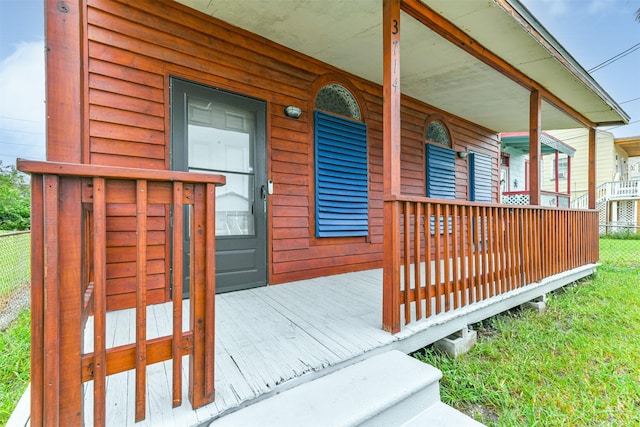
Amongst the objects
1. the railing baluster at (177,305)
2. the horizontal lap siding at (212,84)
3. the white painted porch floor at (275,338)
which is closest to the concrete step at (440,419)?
the white painted porch floor at (275,338)

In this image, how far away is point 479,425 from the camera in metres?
1.41

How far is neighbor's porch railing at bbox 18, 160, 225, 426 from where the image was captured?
3.23 feet

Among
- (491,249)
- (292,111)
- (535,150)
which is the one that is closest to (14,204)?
(292,111)

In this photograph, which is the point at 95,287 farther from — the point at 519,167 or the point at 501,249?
the point at 519,167

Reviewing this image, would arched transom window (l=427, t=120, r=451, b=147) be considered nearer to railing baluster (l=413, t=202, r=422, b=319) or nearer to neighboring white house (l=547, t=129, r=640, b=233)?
railing baluster (l=413, t=202, r=422, b=319)

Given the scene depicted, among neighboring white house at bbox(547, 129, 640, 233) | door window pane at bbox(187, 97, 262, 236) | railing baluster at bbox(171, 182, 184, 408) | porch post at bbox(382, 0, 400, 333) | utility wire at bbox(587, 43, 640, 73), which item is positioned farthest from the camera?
neighboring white house at bbox(547, 129, 640, 233)

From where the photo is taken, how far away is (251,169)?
120 inches

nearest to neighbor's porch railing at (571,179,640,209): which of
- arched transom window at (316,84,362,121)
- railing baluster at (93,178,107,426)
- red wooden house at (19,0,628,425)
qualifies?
red wooden house at (19,0,628,425)

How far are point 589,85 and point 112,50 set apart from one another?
5.07m

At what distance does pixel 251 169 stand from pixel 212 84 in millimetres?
835

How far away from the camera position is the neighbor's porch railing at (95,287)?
38.8 inches

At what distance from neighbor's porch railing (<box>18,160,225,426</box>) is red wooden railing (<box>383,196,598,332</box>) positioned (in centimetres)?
120

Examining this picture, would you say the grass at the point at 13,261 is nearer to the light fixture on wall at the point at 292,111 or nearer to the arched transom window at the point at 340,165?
the light fixture on wall at the point at 292,111

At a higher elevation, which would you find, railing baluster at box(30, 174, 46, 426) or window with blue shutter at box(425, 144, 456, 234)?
window with blue shutter at box(425, 144, 456, 234)
